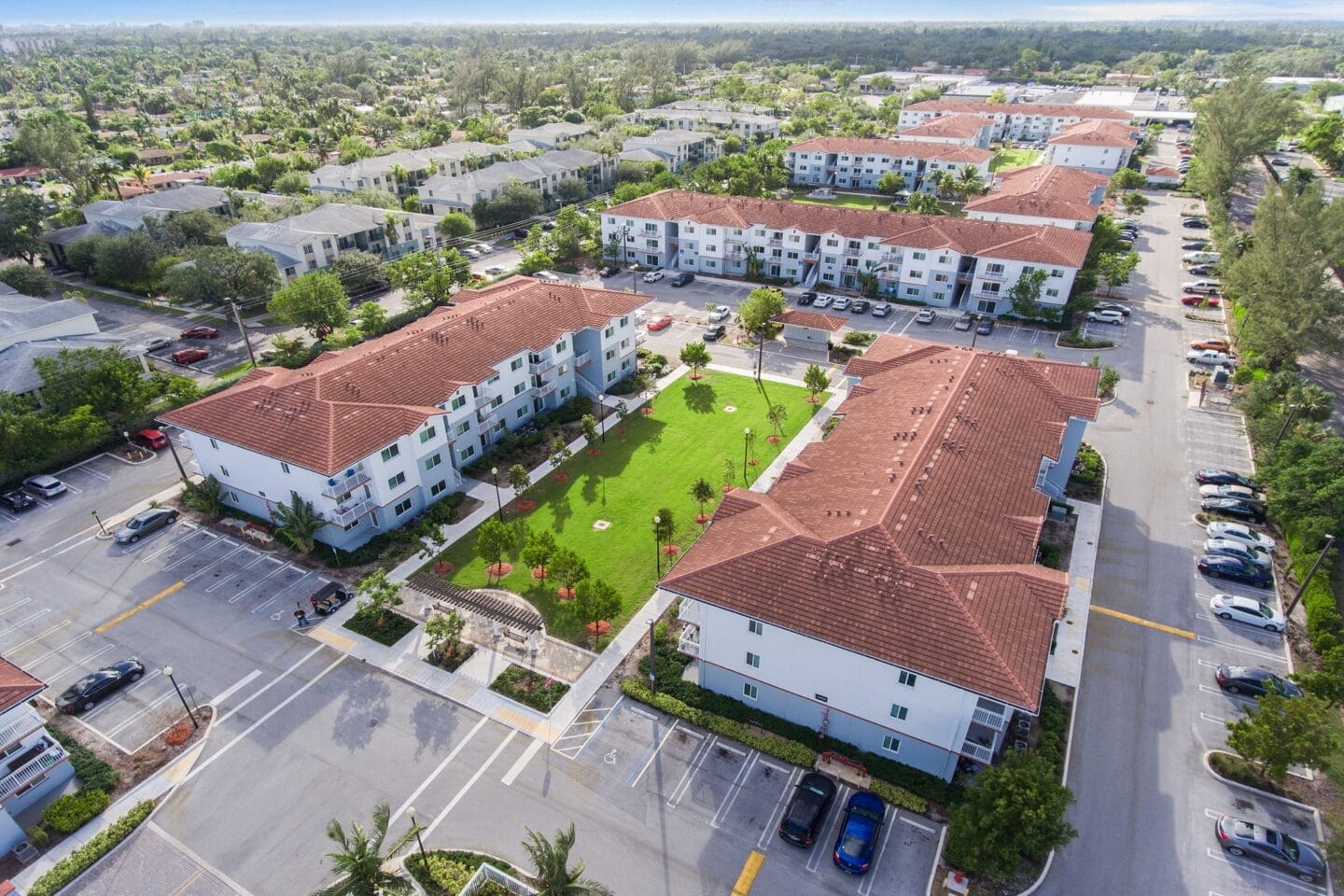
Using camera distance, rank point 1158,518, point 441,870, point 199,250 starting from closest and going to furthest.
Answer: point 441,870 → point 1158,518 → point 199,250

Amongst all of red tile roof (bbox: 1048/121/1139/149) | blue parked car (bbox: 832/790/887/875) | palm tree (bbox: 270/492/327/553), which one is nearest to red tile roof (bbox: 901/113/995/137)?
red tile roof (bbox: 1048/121/1139/149)

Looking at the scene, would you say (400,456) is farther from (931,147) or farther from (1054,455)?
(931,147)

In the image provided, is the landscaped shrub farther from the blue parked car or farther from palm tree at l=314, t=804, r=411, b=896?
the blue parked car

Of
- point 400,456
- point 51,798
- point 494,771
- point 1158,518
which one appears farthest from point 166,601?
point 1158,518

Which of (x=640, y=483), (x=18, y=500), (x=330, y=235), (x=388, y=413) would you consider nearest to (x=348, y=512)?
(x=388, y=413)

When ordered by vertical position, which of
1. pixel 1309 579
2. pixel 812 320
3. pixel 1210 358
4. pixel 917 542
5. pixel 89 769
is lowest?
pixel 89 769

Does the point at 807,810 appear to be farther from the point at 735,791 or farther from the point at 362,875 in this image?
the point at 362,875
